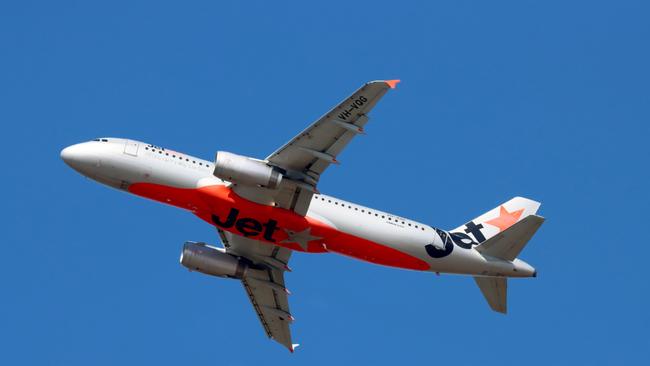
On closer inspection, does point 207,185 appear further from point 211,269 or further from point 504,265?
point 504,265

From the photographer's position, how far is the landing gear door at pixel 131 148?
61.5 m

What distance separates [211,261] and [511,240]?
20400 millimetres

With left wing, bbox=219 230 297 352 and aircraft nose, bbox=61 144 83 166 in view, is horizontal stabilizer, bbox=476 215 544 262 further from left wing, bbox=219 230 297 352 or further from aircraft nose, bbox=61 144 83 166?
aircraft nose, bbox=61 144 83 166

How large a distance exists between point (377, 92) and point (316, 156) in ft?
19.7

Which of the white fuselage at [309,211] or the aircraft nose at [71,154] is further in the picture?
the aircraft nose at [71,154]

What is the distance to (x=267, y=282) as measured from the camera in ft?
233

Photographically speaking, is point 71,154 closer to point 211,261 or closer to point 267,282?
point 211,261

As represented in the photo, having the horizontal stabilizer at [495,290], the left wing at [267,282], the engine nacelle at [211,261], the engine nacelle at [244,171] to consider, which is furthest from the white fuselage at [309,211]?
the left wing at [267,282]

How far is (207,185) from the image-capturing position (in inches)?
2415

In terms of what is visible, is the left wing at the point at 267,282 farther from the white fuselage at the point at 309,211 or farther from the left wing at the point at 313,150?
the left wing at the point at 313,150

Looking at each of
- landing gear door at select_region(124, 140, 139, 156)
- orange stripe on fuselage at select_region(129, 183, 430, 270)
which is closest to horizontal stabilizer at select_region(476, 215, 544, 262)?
orange stripe on fuselage at select_region(129, 183, 430, 270)

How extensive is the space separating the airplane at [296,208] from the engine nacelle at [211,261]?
5415 mm

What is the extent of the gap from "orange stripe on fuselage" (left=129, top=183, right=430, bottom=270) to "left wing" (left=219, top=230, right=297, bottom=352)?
243 inches

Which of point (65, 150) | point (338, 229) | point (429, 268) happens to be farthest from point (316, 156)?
point (65, 150)
